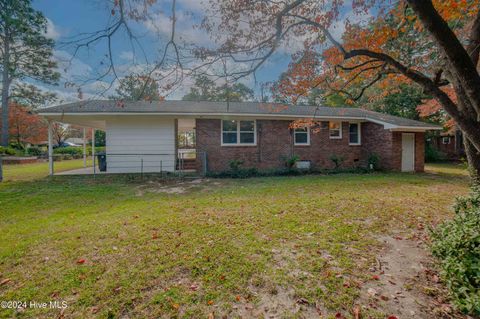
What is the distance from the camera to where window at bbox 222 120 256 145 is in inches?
446

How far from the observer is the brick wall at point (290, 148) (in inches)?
436

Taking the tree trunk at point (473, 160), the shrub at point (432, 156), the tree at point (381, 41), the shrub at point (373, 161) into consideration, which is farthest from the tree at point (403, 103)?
the tree trunk at point (473, 160)

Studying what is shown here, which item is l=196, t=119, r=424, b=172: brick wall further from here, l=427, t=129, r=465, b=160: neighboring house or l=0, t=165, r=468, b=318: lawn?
l=427, t=129, r=465, b=160: neighboring house

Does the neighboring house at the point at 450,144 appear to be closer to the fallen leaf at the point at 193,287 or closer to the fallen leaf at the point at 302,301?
the fallen leaf at the point at 302,301

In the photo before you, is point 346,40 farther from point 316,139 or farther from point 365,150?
point 365,150

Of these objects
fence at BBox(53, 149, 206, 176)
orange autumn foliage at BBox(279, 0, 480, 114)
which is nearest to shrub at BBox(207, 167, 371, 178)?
fence at BBox(53, 149, 206, 176)

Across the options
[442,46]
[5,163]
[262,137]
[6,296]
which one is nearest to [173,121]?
[262,137]

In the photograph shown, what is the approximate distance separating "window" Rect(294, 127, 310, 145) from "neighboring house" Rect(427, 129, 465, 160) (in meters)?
13.8

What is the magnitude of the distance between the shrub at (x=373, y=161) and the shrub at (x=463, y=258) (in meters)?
10.1

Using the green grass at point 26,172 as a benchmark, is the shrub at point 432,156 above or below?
above

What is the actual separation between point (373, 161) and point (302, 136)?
4099 millimetres

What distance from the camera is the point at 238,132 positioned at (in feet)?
A: 37.6

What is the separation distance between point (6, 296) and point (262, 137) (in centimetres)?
1044

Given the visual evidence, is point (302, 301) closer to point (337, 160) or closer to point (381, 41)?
point (381, 41)
